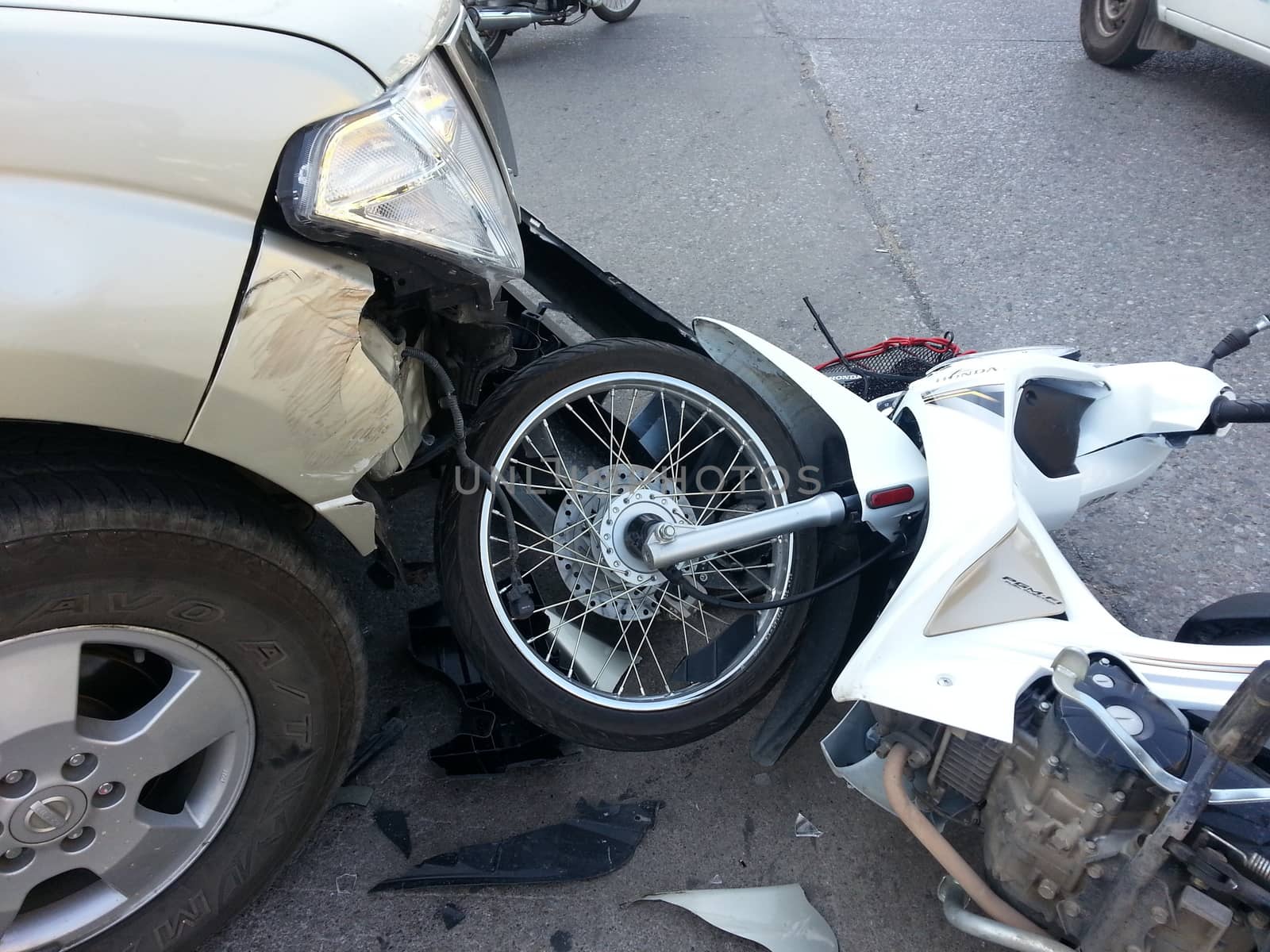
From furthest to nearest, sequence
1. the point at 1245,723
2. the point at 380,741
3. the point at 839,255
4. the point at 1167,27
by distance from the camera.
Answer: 1. the point at 1167,27
2. the point at 839,255
3. the point at 380,741
4. the point at 1245,723

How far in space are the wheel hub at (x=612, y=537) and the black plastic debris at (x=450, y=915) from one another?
28.1 inches

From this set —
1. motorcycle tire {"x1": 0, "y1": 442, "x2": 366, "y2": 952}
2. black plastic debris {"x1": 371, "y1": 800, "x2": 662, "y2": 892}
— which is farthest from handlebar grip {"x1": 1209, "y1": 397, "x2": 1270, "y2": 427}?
motorcycle tire {"x1": 0, "y1": 442, "x2": 366, "y2": 952}

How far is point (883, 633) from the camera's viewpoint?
6.25ft

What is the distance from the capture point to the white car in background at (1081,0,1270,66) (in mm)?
4914

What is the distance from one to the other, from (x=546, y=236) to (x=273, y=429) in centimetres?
132

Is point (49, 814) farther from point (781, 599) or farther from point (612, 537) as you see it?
point (781, 599)

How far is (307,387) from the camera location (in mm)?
1621

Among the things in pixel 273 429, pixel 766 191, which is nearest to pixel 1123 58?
pixel 766 191

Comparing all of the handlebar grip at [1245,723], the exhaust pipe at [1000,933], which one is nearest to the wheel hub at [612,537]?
the exhaust pipe at [1000,933]

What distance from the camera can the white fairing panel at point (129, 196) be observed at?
4.50 ft

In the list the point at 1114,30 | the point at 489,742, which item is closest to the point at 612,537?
the point at 489,742

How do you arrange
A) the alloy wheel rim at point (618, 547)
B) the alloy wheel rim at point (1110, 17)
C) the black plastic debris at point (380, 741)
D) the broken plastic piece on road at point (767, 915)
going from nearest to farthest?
the broken plastic piece on road at point (767, 915), the alloy wheel rim at point (618, 547), the black plastic debris at point (380, 741), the alloy wheel rim at point (1110, 17)

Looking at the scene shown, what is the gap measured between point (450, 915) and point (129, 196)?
1.53 metres

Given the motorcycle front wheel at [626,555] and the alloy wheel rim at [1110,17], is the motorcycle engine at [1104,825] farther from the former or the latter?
the alloy wheel rim at [1110,17]
